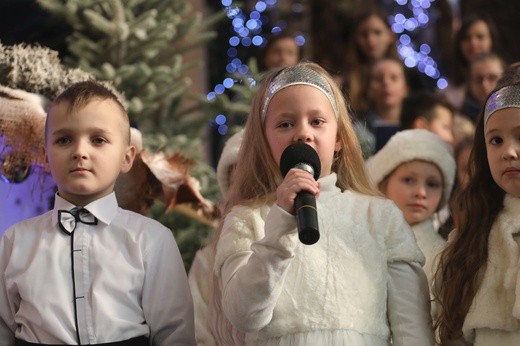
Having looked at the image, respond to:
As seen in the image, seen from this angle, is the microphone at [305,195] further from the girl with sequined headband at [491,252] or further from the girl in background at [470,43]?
the girl in background at [470,43]

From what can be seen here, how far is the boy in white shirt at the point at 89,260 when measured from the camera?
2.50m

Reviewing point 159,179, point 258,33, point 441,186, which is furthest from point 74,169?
point 258,33

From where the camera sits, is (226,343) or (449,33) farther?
(449,33)

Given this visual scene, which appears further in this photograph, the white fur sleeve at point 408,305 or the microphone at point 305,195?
the white fur sleeve at point 408,305

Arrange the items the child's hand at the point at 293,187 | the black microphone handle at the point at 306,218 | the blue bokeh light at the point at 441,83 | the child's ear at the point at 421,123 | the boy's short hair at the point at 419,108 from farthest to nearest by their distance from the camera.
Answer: the blue bokeh light at the point at 441,83 < the boy's short hair at the point at 419,108 < the child's ear at the point at 421,123 < the child's hand at the point at 293,187 < the black microphone handle at the point at 306,218

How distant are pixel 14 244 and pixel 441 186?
173cm

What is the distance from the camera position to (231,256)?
2477mm

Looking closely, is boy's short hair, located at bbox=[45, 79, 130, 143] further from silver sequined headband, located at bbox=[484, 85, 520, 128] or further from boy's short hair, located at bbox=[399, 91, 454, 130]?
boy's short hair, located at bbox=[399, 91, 454, 130]

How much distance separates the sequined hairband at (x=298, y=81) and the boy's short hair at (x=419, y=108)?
197cm

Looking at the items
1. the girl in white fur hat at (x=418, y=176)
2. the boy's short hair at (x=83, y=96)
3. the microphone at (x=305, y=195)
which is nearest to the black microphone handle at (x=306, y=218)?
the microphone at (x=305, y=195)

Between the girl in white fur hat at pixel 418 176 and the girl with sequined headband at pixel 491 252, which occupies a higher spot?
the girl in white fur hat at pixel 418 176

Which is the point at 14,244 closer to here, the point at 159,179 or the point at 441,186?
the point at 159,179

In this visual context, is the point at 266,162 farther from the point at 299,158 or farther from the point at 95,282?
the point at 95,282

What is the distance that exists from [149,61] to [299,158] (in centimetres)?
254
